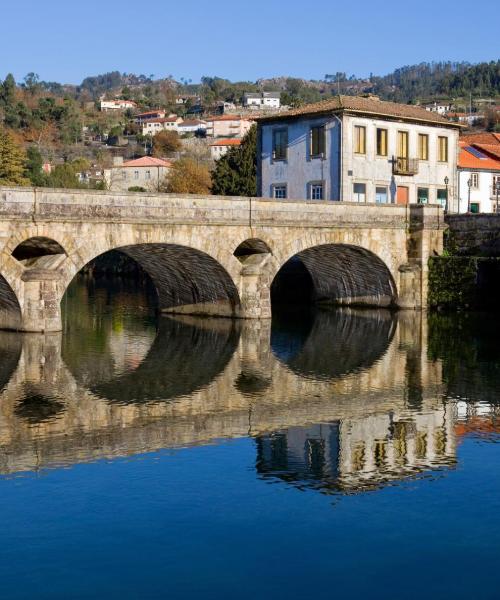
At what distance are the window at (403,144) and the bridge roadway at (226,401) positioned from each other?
1798cm

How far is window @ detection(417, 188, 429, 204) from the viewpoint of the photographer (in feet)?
198

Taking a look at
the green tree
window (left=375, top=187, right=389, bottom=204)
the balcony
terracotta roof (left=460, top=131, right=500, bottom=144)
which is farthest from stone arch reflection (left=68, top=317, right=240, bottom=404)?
the green tree

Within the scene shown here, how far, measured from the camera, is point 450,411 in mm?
28875

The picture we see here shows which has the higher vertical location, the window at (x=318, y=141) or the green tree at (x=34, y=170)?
the green tree at (x=34, y=170)

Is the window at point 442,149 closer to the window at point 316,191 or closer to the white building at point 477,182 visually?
the white building at point 477,182

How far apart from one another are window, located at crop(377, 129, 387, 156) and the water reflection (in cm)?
1331

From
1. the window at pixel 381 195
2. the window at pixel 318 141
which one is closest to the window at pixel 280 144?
A: the window at pixel 318 141

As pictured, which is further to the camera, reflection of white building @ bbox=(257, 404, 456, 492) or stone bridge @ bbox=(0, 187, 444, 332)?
stone bridge @ bbox=(0, 187, 444, 332)

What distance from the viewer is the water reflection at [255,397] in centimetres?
2336

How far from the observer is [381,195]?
57844mm

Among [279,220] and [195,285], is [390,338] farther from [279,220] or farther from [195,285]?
[195,285]

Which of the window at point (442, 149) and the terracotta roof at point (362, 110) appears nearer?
the terracotta roof at point (362, 110)

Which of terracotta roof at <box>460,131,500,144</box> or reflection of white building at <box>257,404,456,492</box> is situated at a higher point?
terracotta roof at <box>460,131,500,144</box>

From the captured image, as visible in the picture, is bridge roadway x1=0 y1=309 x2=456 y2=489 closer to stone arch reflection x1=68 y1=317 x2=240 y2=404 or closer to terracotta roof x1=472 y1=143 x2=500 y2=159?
stone arch reflection x1=68 y1=317 x2=240 y2=404
